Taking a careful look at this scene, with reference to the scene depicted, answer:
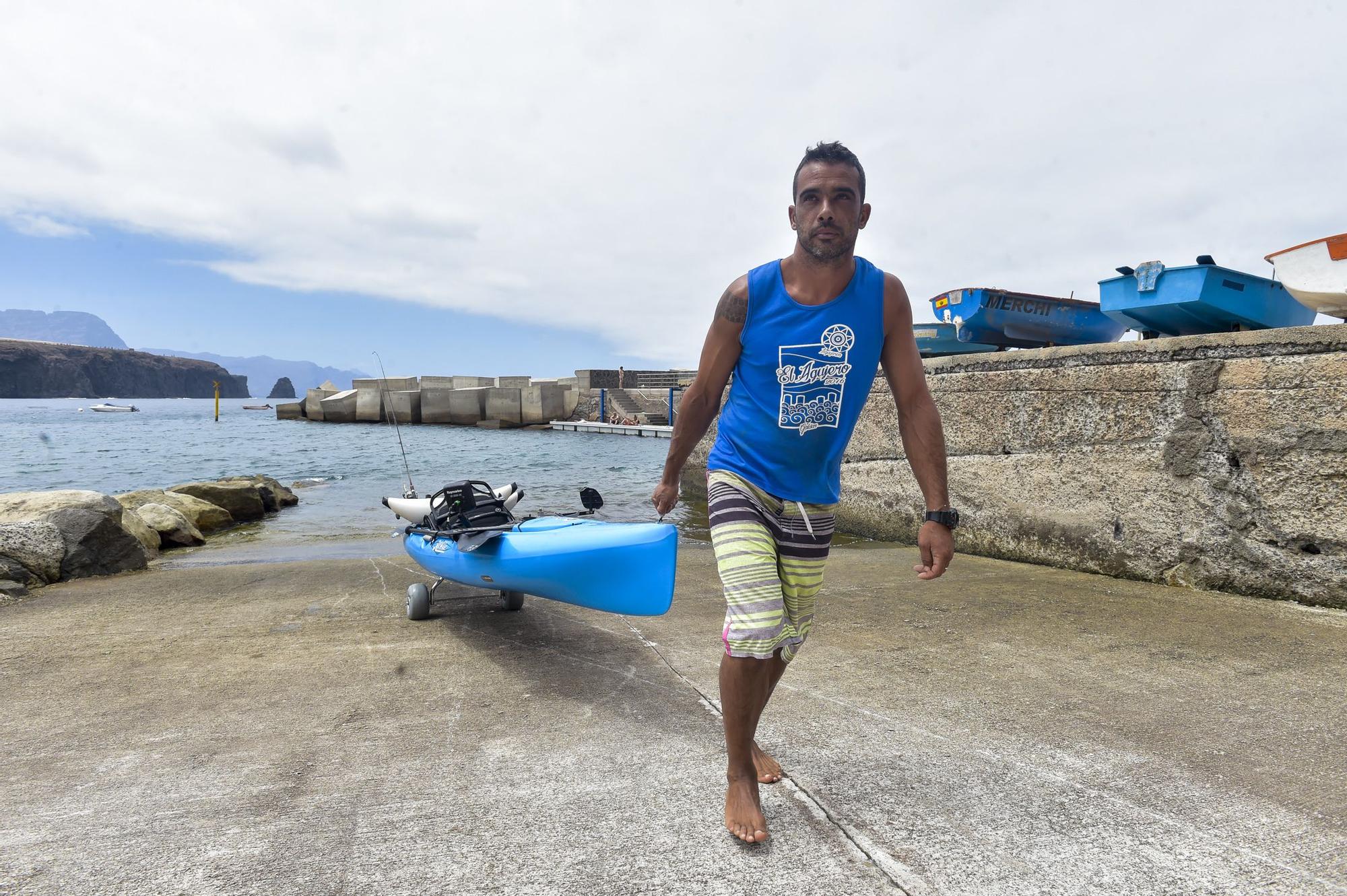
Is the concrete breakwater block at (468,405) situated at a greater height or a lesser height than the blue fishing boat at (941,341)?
lesser

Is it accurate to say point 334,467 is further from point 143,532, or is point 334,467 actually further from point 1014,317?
point 1014,317

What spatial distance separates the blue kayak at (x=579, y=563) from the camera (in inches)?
141

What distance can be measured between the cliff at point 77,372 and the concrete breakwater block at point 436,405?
506 ft

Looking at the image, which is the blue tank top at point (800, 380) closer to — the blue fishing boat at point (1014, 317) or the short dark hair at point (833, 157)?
the short dark hair at point (833, 157)

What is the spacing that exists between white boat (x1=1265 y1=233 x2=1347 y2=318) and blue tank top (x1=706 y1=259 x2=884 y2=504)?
6.38 meters

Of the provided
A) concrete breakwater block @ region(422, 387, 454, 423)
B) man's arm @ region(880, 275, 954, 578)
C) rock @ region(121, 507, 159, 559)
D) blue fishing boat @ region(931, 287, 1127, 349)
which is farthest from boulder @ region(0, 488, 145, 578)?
concrete breakwater block @ region(422, 387, 454, 423)

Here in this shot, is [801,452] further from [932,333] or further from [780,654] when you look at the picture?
[932,333]

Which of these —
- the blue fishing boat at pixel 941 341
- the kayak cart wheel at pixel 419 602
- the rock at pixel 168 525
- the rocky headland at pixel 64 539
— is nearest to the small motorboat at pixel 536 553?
the kayak cart wheel at pixel 419 602

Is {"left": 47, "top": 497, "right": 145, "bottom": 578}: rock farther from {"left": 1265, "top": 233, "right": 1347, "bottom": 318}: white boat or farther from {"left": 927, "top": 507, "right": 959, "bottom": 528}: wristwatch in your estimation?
{"left": 1265, "top": 233, "right": 1347, "bottom": 318}: white boat

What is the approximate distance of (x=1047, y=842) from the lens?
218 centimetres

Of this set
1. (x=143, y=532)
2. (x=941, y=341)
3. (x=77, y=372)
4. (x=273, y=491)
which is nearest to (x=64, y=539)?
(x=143, y=532)

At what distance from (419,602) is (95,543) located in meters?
3.99

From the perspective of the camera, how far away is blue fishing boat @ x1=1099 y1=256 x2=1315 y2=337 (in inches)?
342

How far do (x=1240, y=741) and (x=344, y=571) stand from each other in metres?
6.24
